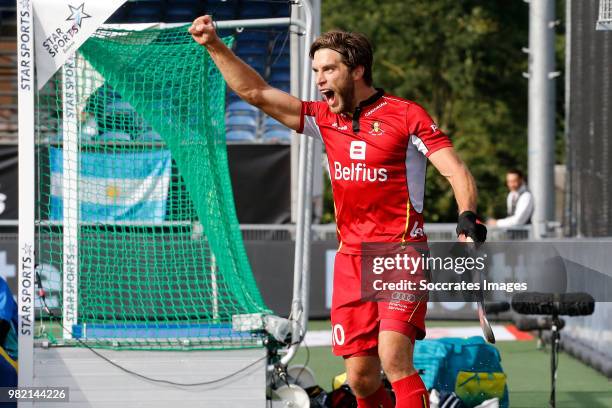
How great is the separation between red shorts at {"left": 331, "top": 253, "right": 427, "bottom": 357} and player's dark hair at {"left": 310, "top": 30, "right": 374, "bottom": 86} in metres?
0.90

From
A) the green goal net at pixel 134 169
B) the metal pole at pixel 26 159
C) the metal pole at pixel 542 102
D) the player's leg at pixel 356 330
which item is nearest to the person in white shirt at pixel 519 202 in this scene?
the metal pole at pixel 542 102

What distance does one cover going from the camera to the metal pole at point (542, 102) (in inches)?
616

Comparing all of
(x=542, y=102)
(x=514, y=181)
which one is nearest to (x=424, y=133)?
(x=514, y=181)

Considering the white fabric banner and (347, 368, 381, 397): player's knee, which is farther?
the white fabric banner

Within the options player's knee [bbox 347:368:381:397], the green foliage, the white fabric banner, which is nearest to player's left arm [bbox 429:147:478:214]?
player's knee [bbox 347:368:381:397]

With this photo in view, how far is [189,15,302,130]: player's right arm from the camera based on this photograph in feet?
18.6

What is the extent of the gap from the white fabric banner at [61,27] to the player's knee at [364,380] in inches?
94.4

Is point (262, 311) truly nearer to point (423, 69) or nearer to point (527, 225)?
point (527, 225)

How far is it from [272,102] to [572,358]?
246 inches

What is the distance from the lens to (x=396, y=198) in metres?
5.73

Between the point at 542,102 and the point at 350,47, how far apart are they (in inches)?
415

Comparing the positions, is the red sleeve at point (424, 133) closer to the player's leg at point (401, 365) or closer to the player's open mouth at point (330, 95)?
the player's open mouth at point (330, 95)

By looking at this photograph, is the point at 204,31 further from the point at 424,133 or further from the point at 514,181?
the point at 514,181

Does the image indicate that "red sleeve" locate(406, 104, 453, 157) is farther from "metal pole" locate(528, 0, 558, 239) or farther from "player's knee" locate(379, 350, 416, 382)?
"metal pole" locate(528, 0, 558, 239)
